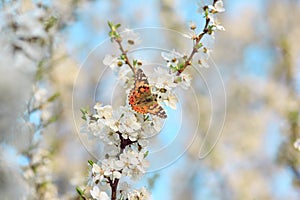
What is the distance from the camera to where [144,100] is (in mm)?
667

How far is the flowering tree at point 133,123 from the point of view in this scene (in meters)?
0.62

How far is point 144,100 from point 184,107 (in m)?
0.66

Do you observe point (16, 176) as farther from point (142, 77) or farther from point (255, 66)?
point (255, 66)

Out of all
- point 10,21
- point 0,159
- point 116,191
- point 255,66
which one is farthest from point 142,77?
point 255,66

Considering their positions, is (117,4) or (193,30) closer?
(193,30)

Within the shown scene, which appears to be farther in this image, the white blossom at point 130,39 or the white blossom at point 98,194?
the white blossom at point 130,39

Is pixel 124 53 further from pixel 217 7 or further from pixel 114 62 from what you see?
pixel 217 7

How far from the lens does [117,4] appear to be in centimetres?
466

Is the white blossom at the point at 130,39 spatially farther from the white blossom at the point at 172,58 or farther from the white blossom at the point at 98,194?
the white blossom at the point at 98,194

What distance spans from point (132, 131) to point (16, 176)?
474 mm

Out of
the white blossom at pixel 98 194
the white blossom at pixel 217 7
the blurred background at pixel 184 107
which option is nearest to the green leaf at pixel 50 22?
the blurred background at pixel 184 107

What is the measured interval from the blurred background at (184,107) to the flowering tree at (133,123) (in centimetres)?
14

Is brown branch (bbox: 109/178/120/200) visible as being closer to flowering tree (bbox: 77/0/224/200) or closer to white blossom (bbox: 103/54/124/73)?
flowering tree (bbox: 77/0/224/200)

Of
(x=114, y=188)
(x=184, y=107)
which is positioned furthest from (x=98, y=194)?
(x=184, y=107)
